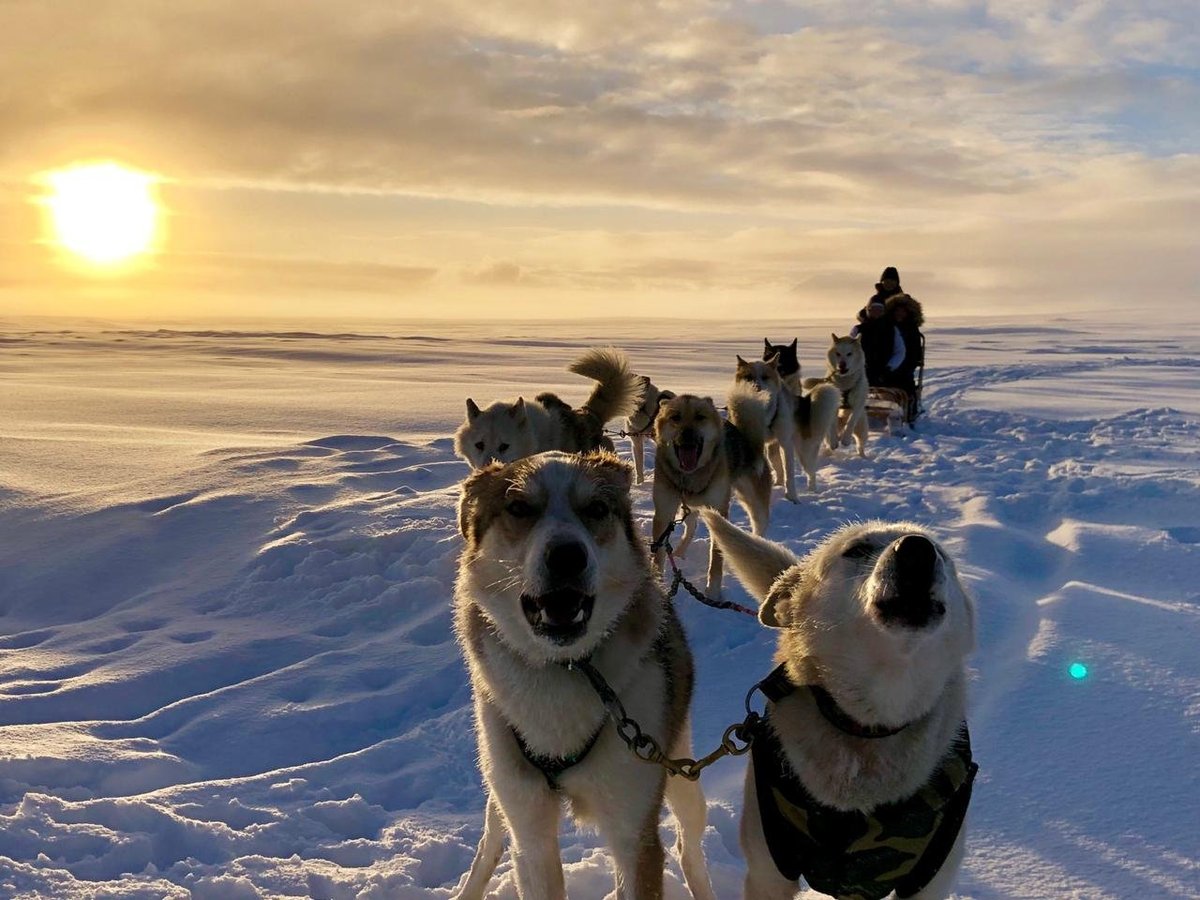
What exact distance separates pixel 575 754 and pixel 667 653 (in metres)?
0.42

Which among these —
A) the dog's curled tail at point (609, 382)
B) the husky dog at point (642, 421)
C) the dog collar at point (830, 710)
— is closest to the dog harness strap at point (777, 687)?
the dog collar at point (830, 710)

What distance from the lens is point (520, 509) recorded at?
2625mm

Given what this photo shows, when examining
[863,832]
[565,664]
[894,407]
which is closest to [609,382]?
[565,664]

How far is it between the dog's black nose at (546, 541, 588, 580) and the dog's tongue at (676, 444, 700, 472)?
3933 mm

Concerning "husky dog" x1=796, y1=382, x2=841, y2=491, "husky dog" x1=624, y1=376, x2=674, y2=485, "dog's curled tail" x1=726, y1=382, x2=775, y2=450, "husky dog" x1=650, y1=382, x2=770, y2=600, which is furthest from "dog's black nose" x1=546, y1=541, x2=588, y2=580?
"husky dog" x1=624, y1=376, x2=674, y2=485

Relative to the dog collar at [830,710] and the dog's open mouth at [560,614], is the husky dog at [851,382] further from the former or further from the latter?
the dog's open mouth at [560,614]

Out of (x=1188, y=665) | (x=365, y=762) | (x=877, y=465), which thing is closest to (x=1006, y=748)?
(x=1188, y=665)

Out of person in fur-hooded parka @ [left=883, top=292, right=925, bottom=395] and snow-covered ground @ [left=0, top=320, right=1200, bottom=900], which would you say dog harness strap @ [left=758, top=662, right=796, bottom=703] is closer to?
snow-covered ground @ [left=0, top=320, right=1200, bottom=900]

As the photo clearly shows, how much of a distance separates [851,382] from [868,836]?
935 centimetres

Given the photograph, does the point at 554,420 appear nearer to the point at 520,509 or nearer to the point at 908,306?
the point at 520,509

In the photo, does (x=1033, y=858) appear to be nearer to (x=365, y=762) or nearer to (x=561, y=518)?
(x=561, y=518)

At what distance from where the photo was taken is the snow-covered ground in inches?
122

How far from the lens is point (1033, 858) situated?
294 centimetres

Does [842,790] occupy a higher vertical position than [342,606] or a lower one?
higher
